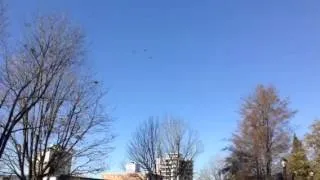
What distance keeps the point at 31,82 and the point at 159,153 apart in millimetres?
28047

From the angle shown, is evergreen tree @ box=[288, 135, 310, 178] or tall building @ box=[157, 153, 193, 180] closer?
evergreen tree @ box=[288, 135, 310, 178]

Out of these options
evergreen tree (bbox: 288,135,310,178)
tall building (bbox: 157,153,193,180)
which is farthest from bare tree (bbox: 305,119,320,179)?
tall building (bbox: 157,153,193,180)

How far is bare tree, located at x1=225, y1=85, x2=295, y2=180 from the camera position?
3759 cm

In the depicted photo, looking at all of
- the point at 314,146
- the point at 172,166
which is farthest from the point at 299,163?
the point at 172,166

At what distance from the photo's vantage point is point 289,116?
3769cm

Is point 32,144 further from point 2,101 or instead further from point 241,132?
point 241,132

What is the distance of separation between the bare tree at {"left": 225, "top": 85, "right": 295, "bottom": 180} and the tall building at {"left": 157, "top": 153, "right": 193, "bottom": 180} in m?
6.45

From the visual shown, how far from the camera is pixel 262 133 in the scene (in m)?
37.7

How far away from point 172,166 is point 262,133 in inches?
399

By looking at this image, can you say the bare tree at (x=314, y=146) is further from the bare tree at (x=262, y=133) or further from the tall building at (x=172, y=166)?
the tall building at (x=172, y=166)

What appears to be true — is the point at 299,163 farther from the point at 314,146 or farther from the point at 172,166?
the point at 172,166

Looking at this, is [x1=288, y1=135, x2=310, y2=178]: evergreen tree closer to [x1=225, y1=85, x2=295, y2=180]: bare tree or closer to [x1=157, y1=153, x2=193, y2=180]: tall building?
[x1=225, y1=85, x2=295, y2=180]: bare tree

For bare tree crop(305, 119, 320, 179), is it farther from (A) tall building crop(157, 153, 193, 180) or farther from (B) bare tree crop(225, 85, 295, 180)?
(A) tall building crop(157, 153, 193, 180)

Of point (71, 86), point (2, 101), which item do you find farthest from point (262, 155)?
point (2, 101)
